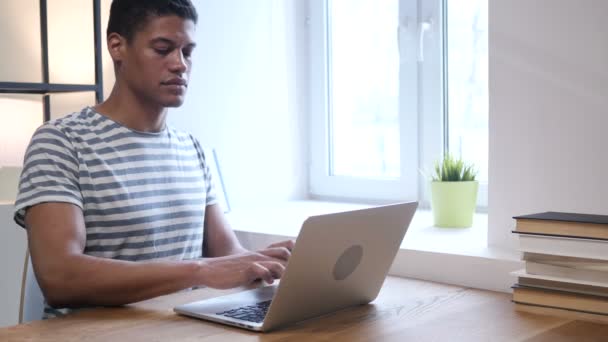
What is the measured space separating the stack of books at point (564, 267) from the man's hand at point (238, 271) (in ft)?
1.53

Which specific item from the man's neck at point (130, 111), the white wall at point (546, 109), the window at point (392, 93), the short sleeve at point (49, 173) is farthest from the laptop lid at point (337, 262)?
the window at point (392, 93)

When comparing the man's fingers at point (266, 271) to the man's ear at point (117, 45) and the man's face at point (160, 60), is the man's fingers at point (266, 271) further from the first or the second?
the man's ear at point (117, 45)

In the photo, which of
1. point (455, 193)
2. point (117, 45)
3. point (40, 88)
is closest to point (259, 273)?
point (117, 45)

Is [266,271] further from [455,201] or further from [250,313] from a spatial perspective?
[455,201]

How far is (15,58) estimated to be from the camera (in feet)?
7.14

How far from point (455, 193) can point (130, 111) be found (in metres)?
0.89

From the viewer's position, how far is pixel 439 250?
1.87 m

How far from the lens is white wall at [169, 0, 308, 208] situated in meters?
2.53

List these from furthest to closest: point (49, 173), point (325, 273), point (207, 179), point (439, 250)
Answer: point (207, 179), point (439, 250), point (49, 173), point (325, 273)

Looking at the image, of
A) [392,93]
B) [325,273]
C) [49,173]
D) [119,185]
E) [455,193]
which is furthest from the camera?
[392,93]

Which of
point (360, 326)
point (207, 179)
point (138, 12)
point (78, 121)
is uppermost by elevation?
point (138, 12)

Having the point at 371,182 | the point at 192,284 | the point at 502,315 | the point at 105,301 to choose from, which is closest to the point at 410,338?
the point at 502,315

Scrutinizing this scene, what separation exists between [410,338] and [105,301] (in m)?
0.58

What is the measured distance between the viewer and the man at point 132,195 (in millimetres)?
1535
